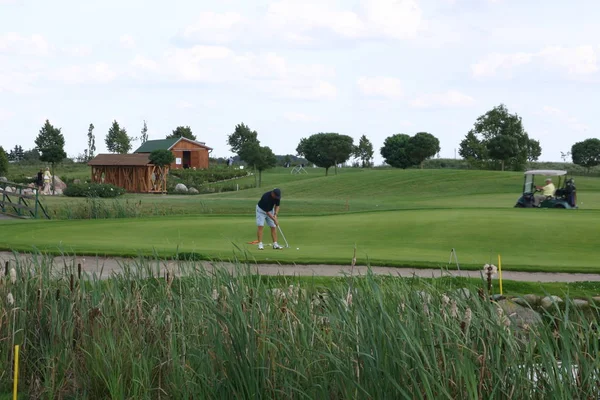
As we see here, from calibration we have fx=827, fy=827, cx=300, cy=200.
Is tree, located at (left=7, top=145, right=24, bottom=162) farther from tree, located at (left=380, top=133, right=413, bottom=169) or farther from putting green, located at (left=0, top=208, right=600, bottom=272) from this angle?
putting green, located at (left=0, top=208, right=600, bottom=272)

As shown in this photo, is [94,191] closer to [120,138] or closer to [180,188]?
[180,188]

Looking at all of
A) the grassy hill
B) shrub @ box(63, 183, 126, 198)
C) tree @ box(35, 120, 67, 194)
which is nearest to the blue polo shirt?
the grassy hill

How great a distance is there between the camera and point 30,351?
8531 millimetres

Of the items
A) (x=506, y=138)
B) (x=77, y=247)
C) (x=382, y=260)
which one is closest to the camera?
(x=382, y=260)

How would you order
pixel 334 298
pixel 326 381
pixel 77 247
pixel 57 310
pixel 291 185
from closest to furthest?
pixel 326 381 → pixel 334 298 → pixel 57 310 → pixel 77 247 → pixel 291 185

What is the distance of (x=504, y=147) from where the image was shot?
87.4 m

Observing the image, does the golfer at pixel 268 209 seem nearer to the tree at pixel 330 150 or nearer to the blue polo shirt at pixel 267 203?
the blue polo shirt at pixel 267 203

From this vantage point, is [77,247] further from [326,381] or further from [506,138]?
[506,138]

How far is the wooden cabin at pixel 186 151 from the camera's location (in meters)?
94.9

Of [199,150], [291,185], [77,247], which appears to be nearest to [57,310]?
[77,247]

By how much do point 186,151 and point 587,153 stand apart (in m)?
51.5

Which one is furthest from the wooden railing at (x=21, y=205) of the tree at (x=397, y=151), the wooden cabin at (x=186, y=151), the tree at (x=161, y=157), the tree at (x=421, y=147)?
the tree at (x=397, y=151)

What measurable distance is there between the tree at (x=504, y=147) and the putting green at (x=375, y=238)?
210 ft

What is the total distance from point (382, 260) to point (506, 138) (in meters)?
75.1
